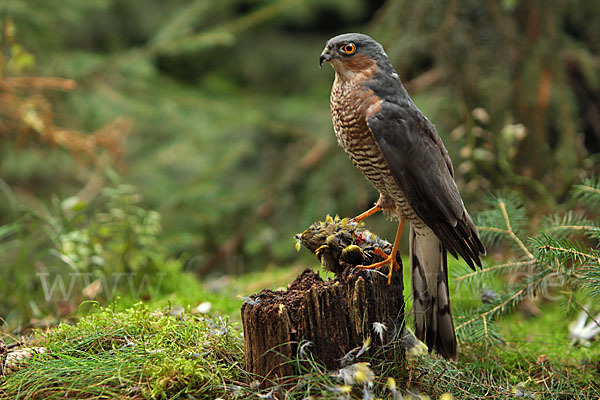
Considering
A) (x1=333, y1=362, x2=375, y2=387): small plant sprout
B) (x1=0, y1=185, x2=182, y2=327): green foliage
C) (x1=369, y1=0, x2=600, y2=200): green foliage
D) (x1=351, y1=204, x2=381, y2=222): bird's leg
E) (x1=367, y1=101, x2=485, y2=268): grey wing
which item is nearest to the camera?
(x1=333, y1=362, x2=375, y2=387): small plant sprout

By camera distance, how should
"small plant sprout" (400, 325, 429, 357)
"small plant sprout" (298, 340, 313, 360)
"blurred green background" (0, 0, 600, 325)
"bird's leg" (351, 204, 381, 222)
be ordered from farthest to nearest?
1. "blurred green background" (0, 0, 600, 325)
2. "bird's leg" (351, 204, 381, 222)
3. "small plant sprout" (400, 325, 429, 357)
4. "small plant sprout" (298, 340, 313, 360)

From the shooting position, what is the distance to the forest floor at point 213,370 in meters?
2.01

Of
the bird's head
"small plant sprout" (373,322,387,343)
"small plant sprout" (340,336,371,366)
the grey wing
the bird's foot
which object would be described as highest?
the bird's head

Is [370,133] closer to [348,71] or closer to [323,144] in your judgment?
[348,71]

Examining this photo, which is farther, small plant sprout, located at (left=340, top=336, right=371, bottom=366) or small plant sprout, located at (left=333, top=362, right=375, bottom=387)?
small plant sprout, located at (left=340, top=336, right=371, bottom=366)

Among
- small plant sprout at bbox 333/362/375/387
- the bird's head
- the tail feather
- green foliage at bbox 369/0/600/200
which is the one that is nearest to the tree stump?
small plant sprout at bbox 333/362/375/387

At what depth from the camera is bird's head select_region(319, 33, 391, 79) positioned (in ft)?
8.40

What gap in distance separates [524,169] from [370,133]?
2.76m

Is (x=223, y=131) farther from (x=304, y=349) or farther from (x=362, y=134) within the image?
(x=304, y=349)

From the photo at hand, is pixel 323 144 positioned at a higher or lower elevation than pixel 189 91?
lower

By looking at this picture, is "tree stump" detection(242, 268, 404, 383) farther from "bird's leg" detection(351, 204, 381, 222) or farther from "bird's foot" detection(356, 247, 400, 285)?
"bird's leg" detection(351, 204, 381, 222)

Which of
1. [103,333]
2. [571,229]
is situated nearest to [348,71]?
[571,229]

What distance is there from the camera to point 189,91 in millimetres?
7004

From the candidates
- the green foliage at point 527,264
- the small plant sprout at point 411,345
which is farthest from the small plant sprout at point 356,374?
the green foliage at point 527,264
